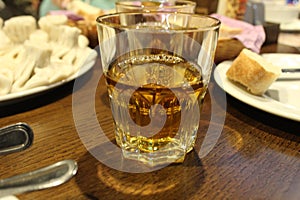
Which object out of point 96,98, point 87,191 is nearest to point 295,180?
point 87,191

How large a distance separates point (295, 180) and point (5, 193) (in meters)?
0.28

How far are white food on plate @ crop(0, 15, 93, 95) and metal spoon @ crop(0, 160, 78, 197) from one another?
0.26m

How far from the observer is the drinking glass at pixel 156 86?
35 cm

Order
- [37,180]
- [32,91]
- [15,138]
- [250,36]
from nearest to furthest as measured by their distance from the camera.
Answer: [37,180] < [15,138] < [32,91] < [250,36]

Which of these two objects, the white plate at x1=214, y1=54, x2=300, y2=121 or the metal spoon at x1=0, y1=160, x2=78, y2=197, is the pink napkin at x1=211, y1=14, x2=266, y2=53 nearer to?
the white plate at x1=214, y1=54, x2=300, y2=121

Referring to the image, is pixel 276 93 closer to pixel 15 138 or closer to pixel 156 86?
pixel 156 86

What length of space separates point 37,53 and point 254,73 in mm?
348

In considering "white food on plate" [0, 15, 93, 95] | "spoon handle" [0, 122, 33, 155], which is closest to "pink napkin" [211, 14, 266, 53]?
"white food on plate" [0, 15, 93, 95]

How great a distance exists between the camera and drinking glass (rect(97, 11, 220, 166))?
0.35 meters

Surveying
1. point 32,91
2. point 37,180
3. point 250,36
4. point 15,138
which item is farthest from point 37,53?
point 250,36

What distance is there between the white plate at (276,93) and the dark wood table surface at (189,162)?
0.03m

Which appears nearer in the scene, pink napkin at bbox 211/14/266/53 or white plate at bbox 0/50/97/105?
white plate at bbox 0/50/97/105

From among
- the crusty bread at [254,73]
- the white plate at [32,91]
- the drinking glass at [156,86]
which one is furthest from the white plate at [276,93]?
the white plate at [32,91]

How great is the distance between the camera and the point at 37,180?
9.5 inches
